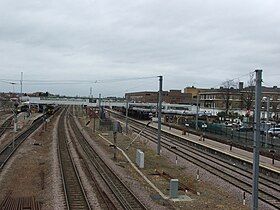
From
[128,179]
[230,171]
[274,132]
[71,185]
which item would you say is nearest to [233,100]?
[274,132]

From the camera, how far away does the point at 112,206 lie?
54.5 feet

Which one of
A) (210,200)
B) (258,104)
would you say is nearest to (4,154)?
(210,200)

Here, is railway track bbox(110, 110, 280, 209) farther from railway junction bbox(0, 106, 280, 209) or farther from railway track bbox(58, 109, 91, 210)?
railway track bbox(58, 109, 91, 210)

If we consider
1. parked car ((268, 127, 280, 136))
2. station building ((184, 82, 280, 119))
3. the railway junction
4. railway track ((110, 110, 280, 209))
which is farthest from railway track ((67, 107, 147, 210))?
station building ((184, 82, 280, 119))

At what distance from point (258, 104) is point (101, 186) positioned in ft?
32.9

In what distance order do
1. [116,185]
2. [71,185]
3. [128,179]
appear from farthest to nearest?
[128,179] < [116,185] < [71,185]

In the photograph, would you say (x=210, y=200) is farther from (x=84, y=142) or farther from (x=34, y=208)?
(x=84, y=142)

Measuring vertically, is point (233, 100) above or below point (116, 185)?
above

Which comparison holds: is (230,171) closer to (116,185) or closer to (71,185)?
(116,185)

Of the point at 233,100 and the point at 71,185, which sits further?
the point at 233,100

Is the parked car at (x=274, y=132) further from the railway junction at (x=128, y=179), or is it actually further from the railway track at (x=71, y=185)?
the railway track at (x=71, y=185)

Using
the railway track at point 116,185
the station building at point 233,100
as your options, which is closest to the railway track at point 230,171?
the railway track at point 116,185

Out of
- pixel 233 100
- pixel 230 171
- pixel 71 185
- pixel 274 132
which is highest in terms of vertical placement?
pixel 233 100

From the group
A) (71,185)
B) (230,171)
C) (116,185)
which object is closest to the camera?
(71,185)
